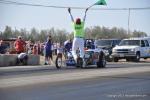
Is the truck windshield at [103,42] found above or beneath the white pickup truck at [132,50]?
above

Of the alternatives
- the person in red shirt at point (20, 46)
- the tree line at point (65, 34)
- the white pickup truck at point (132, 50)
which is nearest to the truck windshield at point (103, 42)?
the white pickup truck at point (132, 50)

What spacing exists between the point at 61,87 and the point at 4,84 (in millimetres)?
1826

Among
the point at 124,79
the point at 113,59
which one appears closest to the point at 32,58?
the point at 113,59

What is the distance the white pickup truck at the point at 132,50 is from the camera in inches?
1329

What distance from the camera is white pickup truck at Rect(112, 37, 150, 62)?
3375cm

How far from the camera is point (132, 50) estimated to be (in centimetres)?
3372

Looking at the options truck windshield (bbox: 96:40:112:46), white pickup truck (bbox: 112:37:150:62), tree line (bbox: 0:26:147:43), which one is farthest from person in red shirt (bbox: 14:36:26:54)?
tree line (bbox: 0:26:147:43)

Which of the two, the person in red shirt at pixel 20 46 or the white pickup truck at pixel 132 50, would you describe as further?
the white pickup truck at pixel 132 50

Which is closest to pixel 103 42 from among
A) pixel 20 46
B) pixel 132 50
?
pixel 132 50

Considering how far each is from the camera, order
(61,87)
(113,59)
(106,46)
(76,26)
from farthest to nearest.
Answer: (106,46) → (113,59) → (76,26) → (61,87)

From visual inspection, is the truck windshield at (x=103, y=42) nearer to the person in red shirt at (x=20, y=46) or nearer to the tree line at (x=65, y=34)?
the person in red shirt at (x=20, y=46)

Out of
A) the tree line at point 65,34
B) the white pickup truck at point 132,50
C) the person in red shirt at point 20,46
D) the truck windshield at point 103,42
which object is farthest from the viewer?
the tree line at point 65,34

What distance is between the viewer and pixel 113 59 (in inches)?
1352

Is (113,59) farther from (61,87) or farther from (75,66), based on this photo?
(61,87)
